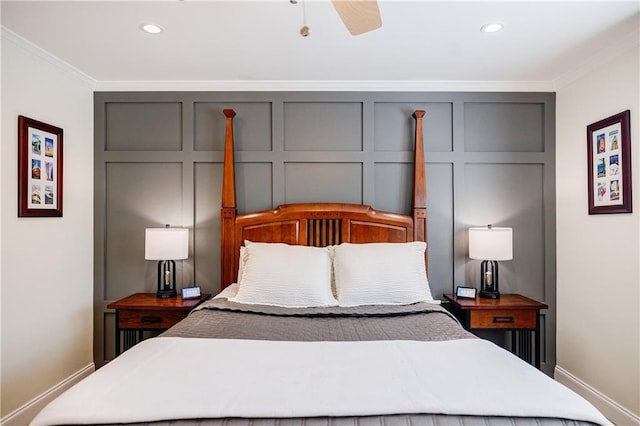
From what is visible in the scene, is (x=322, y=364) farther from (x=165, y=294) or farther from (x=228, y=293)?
(x=165, y=294)

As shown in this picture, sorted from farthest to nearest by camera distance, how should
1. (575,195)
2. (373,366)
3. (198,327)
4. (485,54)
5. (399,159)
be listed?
(399,159) < (575,195) < (485,54) < (198,327) < (373,366)

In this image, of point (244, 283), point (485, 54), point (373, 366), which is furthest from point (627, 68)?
point (244, 283)

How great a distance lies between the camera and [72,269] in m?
2.86

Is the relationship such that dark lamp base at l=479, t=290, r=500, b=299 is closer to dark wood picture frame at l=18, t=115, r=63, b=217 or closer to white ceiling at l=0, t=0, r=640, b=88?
white ceiling at l=0, t=0, r=640, b=88

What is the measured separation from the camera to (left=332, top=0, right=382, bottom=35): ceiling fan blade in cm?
132

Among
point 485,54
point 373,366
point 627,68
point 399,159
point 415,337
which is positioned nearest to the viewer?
point 373,366

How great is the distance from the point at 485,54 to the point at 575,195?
1335 mm

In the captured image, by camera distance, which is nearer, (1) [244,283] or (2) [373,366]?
(2) [373,366]

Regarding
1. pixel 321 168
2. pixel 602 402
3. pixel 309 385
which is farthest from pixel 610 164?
pixel 309 385

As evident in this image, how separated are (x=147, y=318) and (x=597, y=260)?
335 centimetres

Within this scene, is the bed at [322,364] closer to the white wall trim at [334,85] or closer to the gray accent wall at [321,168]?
the gray accent wall at [321,168]

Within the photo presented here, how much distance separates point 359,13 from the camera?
4.48 ft

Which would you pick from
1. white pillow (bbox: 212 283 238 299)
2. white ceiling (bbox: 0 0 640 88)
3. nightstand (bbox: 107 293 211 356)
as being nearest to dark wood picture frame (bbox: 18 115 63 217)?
white ceiling (bbox: 0 0 640 88)

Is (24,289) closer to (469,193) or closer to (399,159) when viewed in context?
(399,159)
